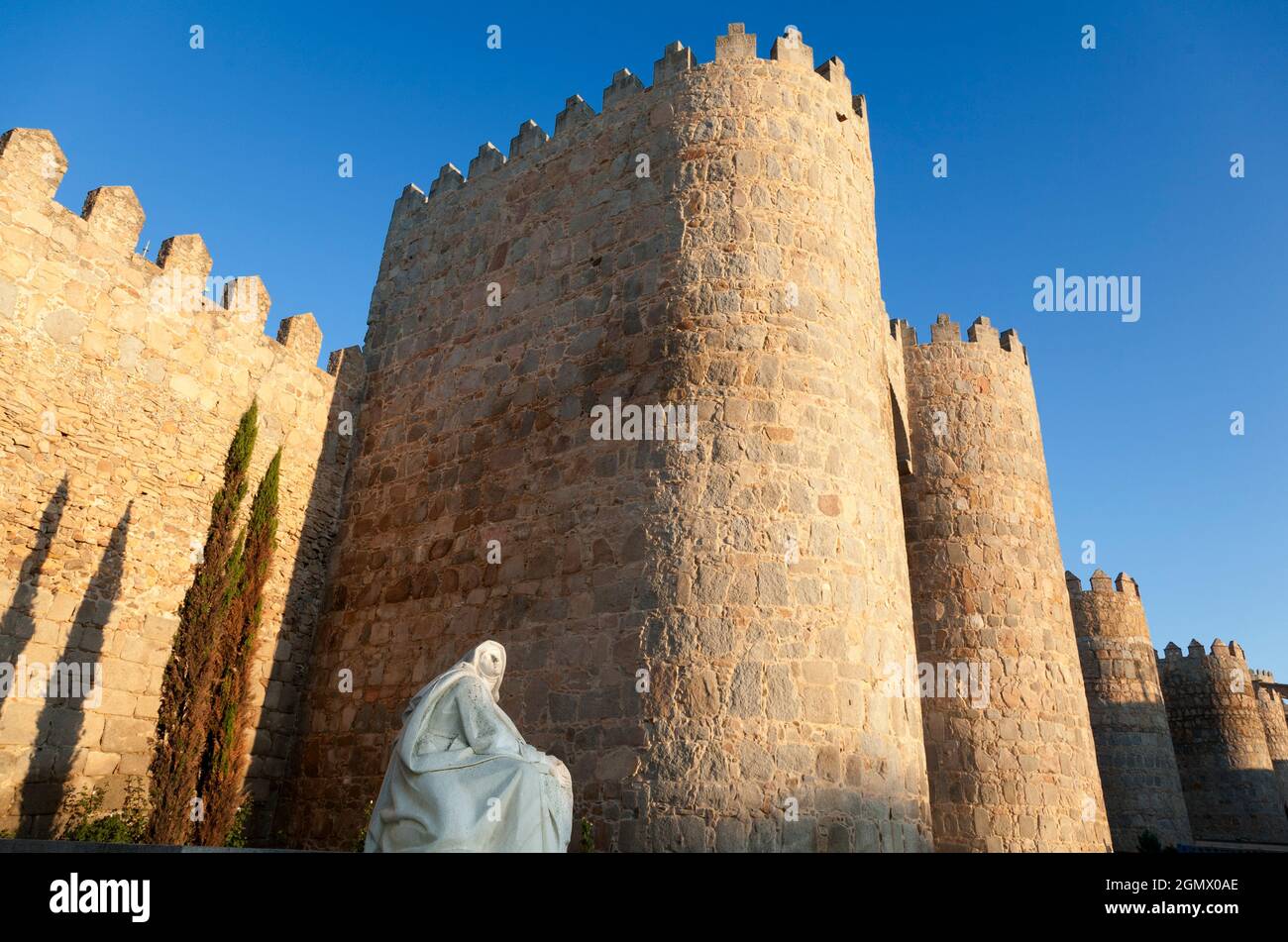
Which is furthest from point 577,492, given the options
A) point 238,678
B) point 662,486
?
point 238,678

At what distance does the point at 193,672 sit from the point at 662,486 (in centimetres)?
509

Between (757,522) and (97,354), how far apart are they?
7.26 meters

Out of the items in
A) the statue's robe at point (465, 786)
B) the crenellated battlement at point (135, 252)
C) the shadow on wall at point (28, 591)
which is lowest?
the statue's robe at point (465, 786)

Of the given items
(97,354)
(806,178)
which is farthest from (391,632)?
(806,178)

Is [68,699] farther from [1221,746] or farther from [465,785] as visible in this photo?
[1221,746]

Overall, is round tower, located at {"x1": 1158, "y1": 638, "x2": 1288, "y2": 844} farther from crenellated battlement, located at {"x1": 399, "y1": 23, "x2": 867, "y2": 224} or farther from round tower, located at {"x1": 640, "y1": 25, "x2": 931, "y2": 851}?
crenellated battlement, located at {"x1": 399, "y1": 23, "x2": 867, "y2": 224}

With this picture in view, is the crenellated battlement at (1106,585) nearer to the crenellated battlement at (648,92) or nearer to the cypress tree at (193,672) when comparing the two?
the crenellated battlement at (648,92)

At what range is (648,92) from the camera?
10109 millimetres

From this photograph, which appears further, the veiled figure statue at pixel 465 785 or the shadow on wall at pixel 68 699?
the shadow on wall at pixel 68 699

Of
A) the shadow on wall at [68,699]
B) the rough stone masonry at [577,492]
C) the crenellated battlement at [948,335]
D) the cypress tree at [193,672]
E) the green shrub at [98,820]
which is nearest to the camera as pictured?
the rough stone masonry at [577,492]

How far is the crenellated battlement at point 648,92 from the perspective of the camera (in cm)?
982

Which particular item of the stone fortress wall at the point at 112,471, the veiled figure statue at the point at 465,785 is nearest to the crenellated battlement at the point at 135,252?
the stone fortress wall at the point at 112,471

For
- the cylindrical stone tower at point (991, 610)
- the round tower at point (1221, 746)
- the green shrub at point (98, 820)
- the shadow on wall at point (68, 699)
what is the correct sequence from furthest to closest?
the round tower at point (1221, 746), the cylindrical stone tower at point (991, 610), the green shrub at point (98, 820), the shadow on wall at point (68, 699)

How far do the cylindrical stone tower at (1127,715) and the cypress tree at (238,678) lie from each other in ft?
44.6
